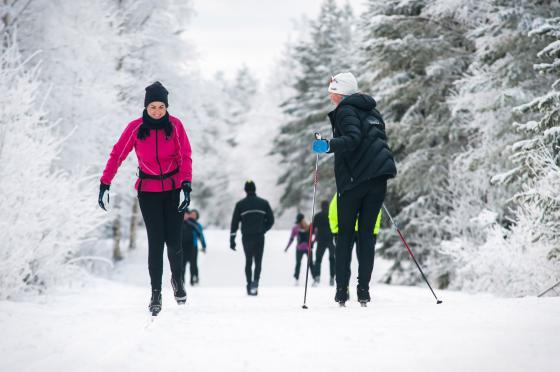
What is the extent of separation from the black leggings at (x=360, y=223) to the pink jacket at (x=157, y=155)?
1532 millimetres

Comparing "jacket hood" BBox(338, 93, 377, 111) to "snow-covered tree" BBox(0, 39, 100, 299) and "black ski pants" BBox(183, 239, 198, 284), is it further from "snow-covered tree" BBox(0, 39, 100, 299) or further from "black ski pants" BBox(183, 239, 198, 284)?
"black ski pants" BBox(183, 239, 198, 284)

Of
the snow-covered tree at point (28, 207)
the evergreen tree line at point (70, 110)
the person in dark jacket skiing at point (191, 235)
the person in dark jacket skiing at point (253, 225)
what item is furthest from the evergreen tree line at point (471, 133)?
the snow-covered tree at point (28, 207)

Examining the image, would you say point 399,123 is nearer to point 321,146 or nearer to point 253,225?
point 253,225

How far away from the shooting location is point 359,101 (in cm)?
547

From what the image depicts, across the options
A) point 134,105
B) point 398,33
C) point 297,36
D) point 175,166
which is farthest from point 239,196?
point 175,166

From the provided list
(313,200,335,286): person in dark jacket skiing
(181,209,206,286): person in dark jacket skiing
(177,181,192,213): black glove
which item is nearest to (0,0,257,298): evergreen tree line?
(181,209,206,286): person in dark jacket skiing

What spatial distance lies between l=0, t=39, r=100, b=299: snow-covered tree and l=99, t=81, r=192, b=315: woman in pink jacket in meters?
2.62

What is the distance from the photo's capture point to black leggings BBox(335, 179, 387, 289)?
17.8 ft

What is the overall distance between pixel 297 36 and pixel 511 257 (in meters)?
37.8

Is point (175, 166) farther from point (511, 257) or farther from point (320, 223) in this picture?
point (320, 223)

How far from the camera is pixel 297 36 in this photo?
148 ft

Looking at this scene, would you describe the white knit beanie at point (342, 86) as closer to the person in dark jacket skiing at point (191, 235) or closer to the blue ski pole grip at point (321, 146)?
the blue ski pole grip at point (321, 146)

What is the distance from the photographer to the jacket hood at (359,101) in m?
5.45

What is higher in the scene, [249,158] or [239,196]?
[249,158]
